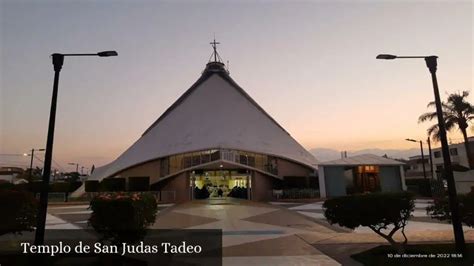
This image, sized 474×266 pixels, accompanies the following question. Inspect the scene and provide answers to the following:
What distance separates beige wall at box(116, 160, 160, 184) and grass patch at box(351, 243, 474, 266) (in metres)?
27.0

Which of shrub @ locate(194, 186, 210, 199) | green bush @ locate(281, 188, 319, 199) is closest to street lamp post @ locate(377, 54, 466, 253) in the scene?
green bush @ locate(281, 188, 319, 199)

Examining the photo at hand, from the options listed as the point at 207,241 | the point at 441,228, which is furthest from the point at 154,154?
the point at 441,228

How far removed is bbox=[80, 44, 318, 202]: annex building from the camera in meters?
30.7

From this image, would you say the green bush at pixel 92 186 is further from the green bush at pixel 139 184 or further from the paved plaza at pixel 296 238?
the paved plaza at pixel 296 238

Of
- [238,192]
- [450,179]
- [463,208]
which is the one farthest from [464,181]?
[238,192]

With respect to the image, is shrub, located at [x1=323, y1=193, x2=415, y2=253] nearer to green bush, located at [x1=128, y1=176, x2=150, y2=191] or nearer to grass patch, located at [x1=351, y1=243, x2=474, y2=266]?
grass patch, located at [x1=351, y1=243, x2=474, y2=266]

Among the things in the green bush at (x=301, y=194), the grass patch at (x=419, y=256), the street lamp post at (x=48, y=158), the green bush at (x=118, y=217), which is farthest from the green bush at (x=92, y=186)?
the grass patch at (x=419, y=256)

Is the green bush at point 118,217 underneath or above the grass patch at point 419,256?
above

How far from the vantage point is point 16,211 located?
668cm

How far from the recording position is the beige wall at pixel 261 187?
30.6m

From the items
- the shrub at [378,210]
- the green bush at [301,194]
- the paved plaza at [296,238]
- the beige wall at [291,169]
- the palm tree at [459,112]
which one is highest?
the palm tree at [459,112]

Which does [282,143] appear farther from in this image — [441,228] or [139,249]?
[139,249]

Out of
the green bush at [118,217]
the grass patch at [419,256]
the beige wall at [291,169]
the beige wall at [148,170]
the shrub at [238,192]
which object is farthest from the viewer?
the beige wall at [291,169]

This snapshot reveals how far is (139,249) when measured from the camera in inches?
326
